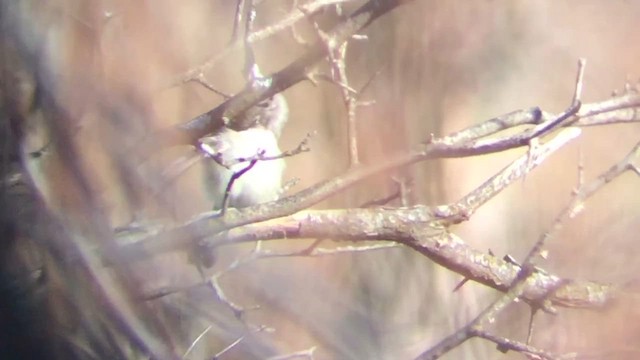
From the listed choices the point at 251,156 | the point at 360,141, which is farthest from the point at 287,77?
the point at 360,141

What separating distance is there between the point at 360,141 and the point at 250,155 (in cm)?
18

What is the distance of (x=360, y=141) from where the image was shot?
954 millimetres

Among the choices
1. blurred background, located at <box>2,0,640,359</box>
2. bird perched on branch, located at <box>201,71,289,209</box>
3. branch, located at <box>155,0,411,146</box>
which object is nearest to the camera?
blurred background, located at <box>2,0,640,359</box>

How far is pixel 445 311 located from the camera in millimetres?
1062

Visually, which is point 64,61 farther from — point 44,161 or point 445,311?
point 445,311

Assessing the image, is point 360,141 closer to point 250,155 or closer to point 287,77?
point 250,155

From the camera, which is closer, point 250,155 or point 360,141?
point 250,155

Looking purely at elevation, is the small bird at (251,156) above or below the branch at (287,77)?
below

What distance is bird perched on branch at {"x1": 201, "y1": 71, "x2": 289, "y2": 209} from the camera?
2.56ft

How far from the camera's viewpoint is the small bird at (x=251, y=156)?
0.79 m

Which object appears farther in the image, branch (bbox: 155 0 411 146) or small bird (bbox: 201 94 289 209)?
small bird (bbox: 201 94 289 209)

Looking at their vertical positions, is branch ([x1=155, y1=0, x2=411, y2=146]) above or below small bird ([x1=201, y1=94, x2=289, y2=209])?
above

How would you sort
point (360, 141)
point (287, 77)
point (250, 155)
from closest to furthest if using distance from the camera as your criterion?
point (287, 77) < point (250, 155) < point (360, 141)

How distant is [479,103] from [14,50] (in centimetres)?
93
